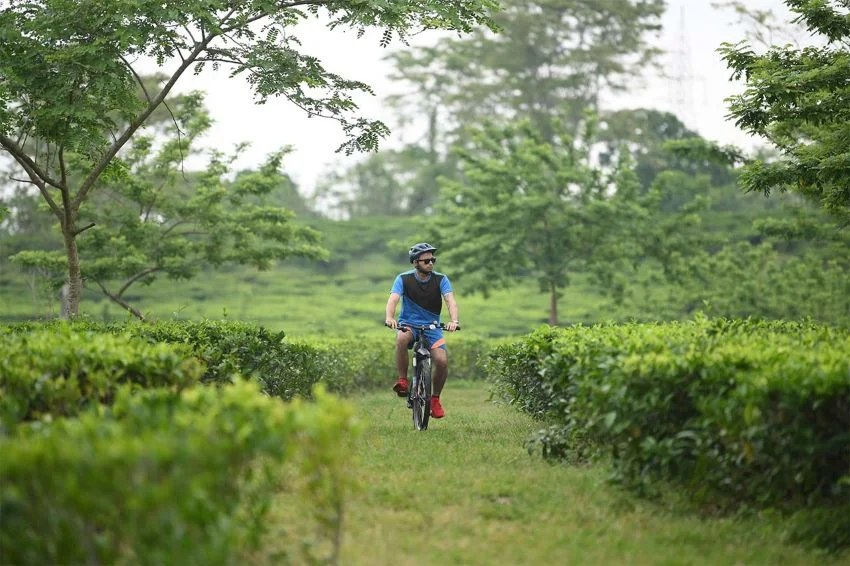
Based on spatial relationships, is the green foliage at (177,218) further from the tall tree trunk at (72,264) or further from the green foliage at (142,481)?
the green foliage at (142,481)

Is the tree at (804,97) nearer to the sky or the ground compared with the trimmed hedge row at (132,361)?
nearer to the sky

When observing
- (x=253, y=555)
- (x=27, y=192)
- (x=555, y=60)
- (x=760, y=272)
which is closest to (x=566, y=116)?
(x=555, y=60)

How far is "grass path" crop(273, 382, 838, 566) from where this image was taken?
5039 millimetres

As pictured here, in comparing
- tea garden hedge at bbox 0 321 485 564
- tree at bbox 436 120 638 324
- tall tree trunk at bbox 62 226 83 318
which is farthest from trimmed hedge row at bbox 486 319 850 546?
tree at bbox 436 120 638 324

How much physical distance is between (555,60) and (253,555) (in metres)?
43.8

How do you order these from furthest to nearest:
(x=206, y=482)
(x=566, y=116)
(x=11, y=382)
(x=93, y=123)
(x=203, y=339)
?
(x=566, y=116) < (x=93, y=123) < (x=203, y=339) < (x=11, y=382) < (x=206, y=482)

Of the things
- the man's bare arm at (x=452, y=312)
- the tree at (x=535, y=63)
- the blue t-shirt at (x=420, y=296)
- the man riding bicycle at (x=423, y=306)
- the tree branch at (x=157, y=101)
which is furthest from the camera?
the tree at (x=535, y=63)

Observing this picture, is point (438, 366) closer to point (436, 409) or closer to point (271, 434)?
point (436, 409)

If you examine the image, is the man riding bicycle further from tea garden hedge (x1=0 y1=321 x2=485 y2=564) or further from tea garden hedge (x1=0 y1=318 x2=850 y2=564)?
tea garden hedge (x1=0 y1=321 x2=485 y2=564)

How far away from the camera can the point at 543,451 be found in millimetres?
7766

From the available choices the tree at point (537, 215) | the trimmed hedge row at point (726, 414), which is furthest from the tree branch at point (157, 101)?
the tree at point (537, 215)

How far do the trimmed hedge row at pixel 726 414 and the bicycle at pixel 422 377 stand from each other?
3024 mm

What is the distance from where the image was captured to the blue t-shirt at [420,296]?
34.0ft

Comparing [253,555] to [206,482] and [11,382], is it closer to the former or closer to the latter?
[206,482]
